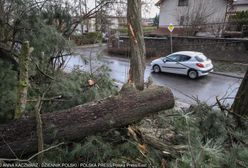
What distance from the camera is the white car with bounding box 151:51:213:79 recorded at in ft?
29.9

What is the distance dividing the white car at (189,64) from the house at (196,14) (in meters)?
7.04

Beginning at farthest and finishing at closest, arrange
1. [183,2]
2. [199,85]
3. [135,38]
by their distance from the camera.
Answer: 1. [183,2]
2. [199,85]
3. [135,38]

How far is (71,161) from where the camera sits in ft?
7.06

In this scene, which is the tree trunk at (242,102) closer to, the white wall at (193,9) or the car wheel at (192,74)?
the car wheel at (192,74)

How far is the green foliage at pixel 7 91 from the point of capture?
224 centimetres

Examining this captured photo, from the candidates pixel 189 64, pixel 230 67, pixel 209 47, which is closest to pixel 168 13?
pixel 209 47

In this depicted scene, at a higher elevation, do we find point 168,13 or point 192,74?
point 168,13

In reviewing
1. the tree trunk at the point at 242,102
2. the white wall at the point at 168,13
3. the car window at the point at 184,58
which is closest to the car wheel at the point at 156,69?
the car window at the point at 184,58

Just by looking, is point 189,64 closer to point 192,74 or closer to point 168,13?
point 192,74

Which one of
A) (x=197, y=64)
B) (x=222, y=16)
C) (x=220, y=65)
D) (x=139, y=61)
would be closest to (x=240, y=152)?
(x=139, y=61)

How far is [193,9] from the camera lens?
56.1 ft

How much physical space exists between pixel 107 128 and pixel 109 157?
1.08ft

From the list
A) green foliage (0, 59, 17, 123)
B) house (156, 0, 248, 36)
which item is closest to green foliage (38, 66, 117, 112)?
green foliage (0, 59, 17, 123)

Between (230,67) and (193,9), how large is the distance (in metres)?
8.22
